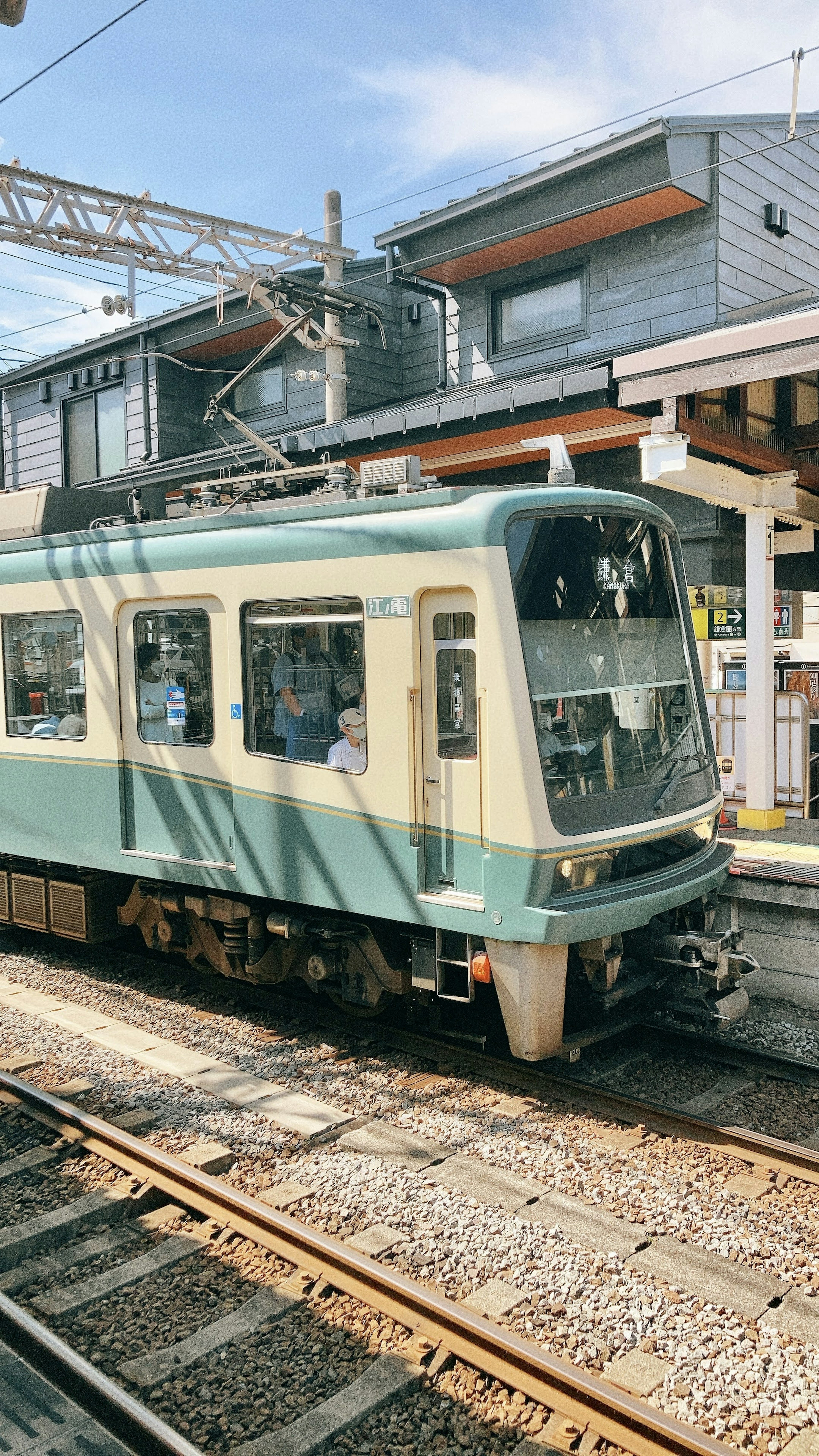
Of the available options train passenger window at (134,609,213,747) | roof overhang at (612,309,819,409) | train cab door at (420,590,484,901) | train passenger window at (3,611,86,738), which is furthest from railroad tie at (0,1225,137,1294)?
roof overhang at (612,309,819,409)

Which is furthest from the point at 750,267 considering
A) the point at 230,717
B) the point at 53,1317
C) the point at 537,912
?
the point at 53,1317

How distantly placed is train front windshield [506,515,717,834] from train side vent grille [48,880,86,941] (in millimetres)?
4094

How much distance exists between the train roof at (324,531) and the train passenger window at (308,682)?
0.31m

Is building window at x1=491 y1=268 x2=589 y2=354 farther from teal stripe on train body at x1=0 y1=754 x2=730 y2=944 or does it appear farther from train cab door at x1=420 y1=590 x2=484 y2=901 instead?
train cab door at x1=420 y1=590 x2=484 y2=901

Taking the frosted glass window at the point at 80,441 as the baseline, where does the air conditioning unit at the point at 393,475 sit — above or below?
below

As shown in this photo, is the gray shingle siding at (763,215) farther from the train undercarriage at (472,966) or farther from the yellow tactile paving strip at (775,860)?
the train undercarriage at (472,966)

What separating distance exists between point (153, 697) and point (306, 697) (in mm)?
1351

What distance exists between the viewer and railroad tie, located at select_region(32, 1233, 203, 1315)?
13.1 feet

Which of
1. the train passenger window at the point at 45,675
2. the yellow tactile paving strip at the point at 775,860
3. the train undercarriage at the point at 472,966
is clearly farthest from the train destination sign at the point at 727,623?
the train passenger window at the point at 45,675

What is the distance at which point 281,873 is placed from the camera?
6371 mm

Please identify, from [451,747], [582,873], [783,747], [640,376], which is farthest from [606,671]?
[783,747]

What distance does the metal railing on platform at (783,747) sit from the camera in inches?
391

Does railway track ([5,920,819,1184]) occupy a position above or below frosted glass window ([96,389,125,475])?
below

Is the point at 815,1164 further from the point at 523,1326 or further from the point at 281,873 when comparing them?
the point at 281,873
